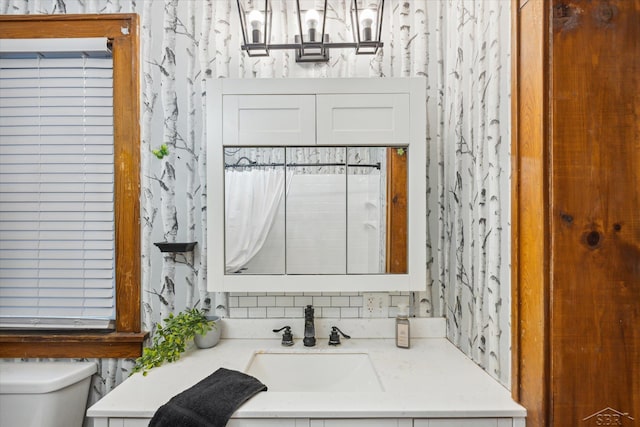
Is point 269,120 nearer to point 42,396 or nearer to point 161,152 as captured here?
point 161,152

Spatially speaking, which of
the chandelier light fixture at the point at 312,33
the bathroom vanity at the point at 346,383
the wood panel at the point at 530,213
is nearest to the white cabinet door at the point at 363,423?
the bathroom vanity at the point at 346,383

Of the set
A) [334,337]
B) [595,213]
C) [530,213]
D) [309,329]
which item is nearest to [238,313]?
[309,329]

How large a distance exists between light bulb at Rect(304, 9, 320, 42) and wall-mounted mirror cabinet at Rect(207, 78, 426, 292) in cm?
20

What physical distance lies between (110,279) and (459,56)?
1757 mm

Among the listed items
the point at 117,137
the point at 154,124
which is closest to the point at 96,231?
the point at 117,137

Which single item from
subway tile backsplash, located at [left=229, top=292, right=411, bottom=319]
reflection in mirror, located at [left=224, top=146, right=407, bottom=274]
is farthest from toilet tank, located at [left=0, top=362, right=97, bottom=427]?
reflection in mirror, located at [left=224, top=146, right=407, bottom=274]

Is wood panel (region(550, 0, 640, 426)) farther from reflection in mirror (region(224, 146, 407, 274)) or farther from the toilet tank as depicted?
the toilet tank

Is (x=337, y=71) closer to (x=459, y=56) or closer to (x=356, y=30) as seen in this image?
(x=356, y=30)

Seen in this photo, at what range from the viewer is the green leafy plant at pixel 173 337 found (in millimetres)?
1275

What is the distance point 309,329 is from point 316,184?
0.60m

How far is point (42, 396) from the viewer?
1328mm

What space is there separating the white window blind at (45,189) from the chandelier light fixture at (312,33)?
713 millimetres

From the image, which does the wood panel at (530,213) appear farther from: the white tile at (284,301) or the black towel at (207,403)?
the white tile at (284,301)

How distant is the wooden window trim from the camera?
1.54 meters
